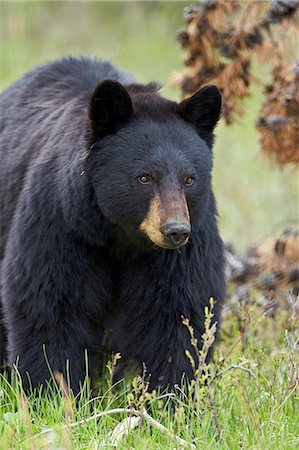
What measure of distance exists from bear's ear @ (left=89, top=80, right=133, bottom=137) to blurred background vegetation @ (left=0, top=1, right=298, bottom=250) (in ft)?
15.5

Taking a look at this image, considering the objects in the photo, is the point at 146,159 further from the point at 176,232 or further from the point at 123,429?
the point at 123,429

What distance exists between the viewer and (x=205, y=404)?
3.67 metres

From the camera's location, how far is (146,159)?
13.0 feet

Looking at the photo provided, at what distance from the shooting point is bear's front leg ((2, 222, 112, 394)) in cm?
418

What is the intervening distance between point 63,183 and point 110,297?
1.90ft

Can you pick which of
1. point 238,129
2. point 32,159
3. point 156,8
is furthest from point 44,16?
point 32,159

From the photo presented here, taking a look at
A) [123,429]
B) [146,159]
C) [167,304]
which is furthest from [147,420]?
[146,159]

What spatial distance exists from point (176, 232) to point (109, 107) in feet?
2.20

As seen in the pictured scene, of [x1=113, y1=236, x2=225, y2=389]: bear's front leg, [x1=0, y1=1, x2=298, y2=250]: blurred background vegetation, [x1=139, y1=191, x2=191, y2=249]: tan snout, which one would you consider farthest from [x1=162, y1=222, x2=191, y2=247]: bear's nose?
[x1=0, y1=1, x2=298, y2=250]: blurred background vegetation

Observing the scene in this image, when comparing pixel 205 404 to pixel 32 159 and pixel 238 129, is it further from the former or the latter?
pixel 238 129

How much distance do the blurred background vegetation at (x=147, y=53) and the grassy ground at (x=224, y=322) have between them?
0.06 ft

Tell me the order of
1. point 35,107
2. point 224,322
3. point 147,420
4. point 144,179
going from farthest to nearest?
point 224,322 → point 35,107 → point 144,179 → point 147,420

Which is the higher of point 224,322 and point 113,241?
point 113,241

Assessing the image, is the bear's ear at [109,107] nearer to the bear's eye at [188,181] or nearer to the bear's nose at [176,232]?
the bear's eye at [188,181]
